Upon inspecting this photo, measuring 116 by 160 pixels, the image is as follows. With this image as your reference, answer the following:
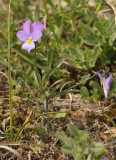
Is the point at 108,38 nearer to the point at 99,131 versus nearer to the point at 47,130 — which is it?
the point at 99,131

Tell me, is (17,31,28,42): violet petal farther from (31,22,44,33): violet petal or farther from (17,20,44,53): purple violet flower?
(31,22,44,33): violet petal

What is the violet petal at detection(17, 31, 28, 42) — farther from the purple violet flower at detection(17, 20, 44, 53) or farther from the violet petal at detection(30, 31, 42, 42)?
the violet petal at detection(30, 31, 42, 42)

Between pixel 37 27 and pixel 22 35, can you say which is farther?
pixel 22 35

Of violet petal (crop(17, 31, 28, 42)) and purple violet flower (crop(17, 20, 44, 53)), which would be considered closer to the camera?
purple violet flower (crop(17, 20, 44, 53))

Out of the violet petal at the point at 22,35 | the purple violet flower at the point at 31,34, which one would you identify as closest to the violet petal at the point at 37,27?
the purple violet flower at the point at 31,34

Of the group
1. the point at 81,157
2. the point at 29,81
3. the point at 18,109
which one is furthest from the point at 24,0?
the point at 81,157

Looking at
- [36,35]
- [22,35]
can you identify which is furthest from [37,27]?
[22,35]

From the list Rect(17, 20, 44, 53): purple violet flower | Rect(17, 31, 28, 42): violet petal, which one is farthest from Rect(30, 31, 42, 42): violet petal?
Rect(17, 31, 28, 42): violet petal

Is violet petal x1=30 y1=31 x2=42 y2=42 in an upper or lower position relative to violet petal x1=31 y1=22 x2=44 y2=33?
lower

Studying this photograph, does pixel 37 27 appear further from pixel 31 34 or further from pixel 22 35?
pixel 22 35
